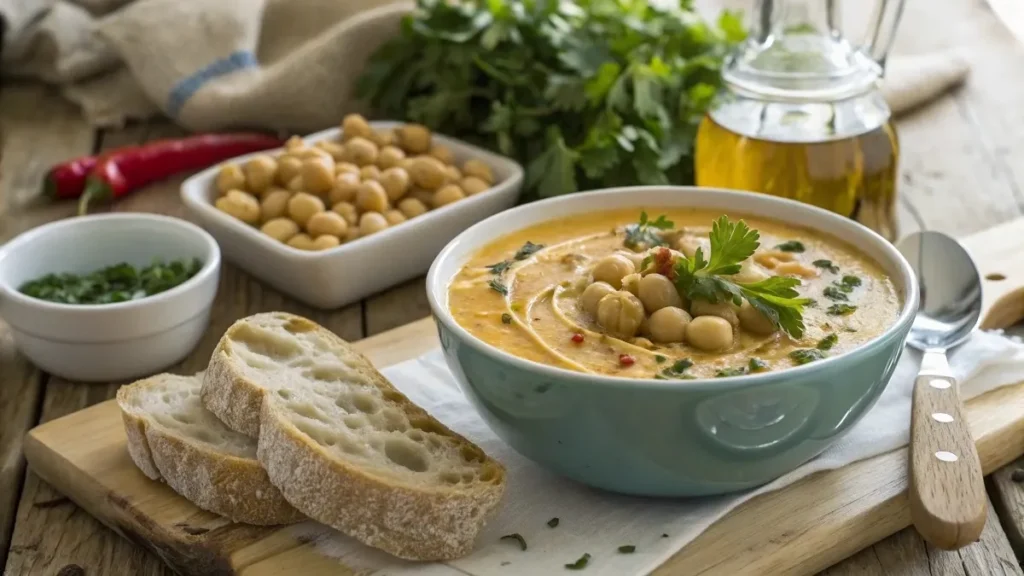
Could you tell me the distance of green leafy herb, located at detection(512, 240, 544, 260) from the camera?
248cm

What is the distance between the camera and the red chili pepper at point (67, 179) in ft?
12.5

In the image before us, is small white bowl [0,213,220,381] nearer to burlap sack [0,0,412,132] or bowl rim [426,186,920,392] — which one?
bowl rim [426,186,920,392]

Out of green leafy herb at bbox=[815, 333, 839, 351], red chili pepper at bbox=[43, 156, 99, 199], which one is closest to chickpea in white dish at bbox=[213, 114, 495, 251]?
red chili pepper at bbox=[43, 156, 99, 199]

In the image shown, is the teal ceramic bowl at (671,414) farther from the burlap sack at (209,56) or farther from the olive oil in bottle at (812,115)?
the burlap sack at (209,56)

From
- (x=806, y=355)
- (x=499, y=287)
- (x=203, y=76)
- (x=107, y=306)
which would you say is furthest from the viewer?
(x=203, y=76)

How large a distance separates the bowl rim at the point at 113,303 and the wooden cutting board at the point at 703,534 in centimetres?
25

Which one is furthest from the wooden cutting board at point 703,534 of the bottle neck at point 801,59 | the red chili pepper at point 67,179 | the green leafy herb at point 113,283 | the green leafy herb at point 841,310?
the red chili pepper at point 67,179

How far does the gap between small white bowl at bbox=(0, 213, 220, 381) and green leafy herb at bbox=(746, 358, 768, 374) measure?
4.36 feet

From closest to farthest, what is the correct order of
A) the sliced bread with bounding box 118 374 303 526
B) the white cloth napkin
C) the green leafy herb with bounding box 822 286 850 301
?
the white cloth napkin → the sliced bread with bounding box 118 374 303 526 → the green leafy herb with bounding box 822 286 850 301

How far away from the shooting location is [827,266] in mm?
2400

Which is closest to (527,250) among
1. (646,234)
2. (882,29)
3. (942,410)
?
(646,234)

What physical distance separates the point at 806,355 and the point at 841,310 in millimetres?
193

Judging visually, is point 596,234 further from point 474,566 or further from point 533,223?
point 474,566

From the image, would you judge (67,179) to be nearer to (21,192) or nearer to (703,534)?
(21,192)
